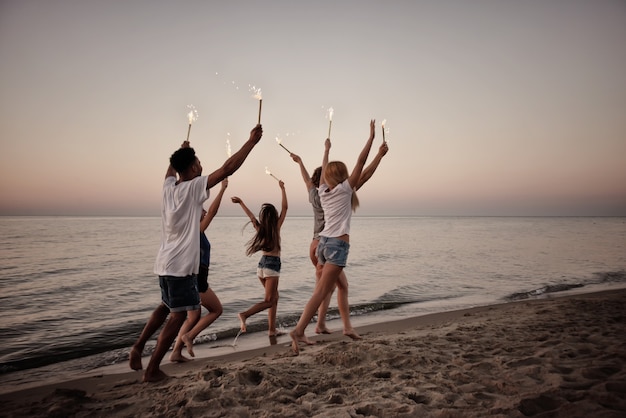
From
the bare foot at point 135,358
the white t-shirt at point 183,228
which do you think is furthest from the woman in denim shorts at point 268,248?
the white t-shirt at point 183,228

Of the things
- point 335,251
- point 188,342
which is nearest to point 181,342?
point 188,342

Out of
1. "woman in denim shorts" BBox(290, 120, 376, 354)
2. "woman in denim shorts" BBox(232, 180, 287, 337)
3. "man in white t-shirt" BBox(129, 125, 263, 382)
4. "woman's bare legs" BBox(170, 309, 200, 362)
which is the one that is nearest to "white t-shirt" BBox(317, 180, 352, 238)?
"woman in denim shorts" BBox(290, 120, 376, 354)

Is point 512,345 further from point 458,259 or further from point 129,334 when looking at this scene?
point 458,259

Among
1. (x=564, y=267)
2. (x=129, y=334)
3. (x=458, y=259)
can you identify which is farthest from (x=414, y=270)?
(x=129, y=334)

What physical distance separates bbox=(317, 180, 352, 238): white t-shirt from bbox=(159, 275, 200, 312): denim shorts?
6.19ft

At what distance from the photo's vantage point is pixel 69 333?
22.6ft

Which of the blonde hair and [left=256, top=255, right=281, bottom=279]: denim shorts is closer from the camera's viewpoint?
the blonde hair

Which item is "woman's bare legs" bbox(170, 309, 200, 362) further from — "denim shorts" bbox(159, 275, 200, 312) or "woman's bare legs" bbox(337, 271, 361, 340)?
"woman's bare legs" bbox(337, 271, 361, 340)

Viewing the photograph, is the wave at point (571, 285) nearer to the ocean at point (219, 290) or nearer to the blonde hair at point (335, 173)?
the ocean at point (219, 290)

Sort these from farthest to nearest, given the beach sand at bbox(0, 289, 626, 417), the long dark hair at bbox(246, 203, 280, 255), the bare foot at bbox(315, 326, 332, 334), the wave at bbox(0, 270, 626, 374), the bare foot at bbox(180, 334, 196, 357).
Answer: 1. the bare foot at bbox(315, 326, 332, 334)
2. the long dark hair at bbox(246, 203, 280, 255)
3. the wave at bbox(0, 270, 626, 374)
4. the bare foot at bbox(180, 334, 196, 357)
5. the beach sand at bbox(0, 289, 626, 417)

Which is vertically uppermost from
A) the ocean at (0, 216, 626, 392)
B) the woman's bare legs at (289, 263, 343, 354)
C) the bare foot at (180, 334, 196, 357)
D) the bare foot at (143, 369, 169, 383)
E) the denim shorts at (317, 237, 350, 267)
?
the denim shorts at (317, 237, 350, 267)

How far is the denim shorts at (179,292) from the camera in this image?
354cm

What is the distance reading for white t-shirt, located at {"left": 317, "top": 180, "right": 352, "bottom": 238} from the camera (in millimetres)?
4609

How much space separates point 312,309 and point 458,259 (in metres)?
16.4
